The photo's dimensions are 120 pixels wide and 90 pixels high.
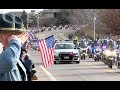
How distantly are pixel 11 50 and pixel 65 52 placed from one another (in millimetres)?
18035

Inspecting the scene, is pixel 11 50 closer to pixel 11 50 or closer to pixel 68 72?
pixel 11 50

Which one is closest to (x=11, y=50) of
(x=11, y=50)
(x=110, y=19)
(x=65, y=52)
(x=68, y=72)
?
(x=11, y=50)

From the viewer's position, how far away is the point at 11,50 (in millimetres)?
2521

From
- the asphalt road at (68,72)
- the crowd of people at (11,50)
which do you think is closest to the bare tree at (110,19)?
the asphalt road at (68,72)

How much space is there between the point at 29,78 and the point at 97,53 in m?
19.9

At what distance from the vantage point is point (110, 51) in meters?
17.7

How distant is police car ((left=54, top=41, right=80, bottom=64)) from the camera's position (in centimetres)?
2007

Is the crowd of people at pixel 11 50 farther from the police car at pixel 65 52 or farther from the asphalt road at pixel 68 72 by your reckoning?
the police car at pixel 65 52

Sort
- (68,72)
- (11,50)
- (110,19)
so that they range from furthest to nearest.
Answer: (68,72) < (110,19) < (11,50)

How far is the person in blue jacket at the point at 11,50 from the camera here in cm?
251

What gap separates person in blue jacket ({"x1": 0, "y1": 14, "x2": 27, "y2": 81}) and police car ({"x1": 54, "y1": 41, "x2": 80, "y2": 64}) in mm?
16906
